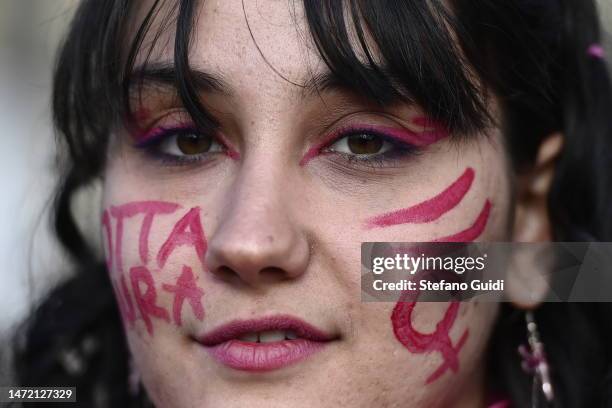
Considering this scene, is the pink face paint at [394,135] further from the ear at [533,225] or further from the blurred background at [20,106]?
the blurred background at [20,106]

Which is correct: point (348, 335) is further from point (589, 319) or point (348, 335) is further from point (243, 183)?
point (589, 319)

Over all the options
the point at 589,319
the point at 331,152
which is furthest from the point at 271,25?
the point at 589,319

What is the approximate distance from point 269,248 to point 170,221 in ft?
1.04

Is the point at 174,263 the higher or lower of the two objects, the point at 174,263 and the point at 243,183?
the lower

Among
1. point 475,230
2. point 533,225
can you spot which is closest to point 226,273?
point 475,230

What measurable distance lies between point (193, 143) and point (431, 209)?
22.7 inches

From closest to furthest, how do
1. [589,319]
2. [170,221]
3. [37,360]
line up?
[170,221]
[589,319]
[37,360]

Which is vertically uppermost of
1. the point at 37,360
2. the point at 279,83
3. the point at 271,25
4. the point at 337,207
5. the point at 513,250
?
the point at 271,25

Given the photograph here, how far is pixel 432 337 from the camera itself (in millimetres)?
1743

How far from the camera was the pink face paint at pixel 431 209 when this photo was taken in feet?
5.60

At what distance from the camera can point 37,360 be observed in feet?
8.46

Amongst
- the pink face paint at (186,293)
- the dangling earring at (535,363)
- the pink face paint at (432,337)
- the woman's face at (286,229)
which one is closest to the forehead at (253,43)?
the woman's face at (286,229)

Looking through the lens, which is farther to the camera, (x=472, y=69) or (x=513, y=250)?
(x=513, y=250)

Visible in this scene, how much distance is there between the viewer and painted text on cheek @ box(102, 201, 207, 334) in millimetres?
1718
